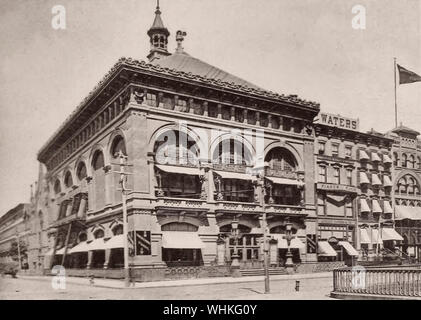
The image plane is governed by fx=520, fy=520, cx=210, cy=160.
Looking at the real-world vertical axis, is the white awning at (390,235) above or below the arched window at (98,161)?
below

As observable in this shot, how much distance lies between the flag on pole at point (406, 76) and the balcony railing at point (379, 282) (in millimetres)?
12727

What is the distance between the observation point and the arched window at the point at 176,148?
131 feet

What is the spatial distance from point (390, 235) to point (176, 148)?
83.1 feet

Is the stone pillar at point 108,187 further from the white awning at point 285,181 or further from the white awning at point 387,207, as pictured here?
the white awning at point 387,207

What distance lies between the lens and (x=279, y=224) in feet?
150

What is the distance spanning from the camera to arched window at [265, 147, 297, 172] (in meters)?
46.7

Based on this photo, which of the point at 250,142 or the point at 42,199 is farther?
the point at 42,199

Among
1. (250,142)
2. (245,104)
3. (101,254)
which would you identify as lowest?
(101,254)

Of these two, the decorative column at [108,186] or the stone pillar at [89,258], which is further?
the stone pillar at [89,258]

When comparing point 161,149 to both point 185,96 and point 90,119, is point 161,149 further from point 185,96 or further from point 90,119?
point 90,119

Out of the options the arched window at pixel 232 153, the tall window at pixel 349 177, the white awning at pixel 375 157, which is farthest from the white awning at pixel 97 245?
the white awning at pixel 375 157

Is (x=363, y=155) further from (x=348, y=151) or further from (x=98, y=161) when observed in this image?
(x=98, y=161)
